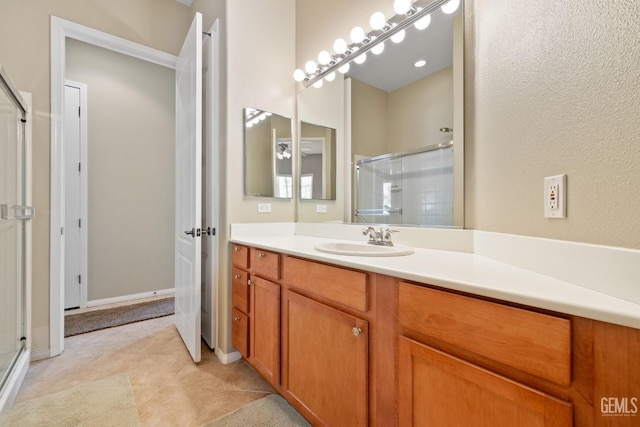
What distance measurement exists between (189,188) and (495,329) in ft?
6.52

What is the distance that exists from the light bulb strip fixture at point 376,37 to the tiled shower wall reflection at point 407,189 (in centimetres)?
67

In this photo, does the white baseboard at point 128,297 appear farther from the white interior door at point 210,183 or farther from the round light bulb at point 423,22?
the round light bulb at point 423,22

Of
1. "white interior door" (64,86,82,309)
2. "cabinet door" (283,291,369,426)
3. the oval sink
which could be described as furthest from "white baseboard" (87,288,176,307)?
the oval sink

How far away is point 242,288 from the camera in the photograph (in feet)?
5.77

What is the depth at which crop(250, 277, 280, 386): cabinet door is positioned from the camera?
1.42m

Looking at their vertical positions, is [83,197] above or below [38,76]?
below

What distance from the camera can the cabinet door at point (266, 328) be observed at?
142cm

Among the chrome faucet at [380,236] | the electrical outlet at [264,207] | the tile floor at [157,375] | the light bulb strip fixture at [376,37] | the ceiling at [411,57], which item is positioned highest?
the light bulb strip fixture at [376,37]

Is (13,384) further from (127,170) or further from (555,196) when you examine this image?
(555,196)

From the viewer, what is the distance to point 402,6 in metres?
1.41

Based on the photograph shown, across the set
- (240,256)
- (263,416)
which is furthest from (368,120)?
(263,416)

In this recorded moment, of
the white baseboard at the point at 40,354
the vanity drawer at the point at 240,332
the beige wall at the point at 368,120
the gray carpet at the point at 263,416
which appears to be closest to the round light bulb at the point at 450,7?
the beige wall at the point at 368,120

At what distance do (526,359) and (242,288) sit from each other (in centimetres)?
149

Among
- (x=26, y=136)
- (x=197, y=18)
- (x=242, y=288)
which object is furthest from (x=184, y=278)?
(x=197, y=18)
